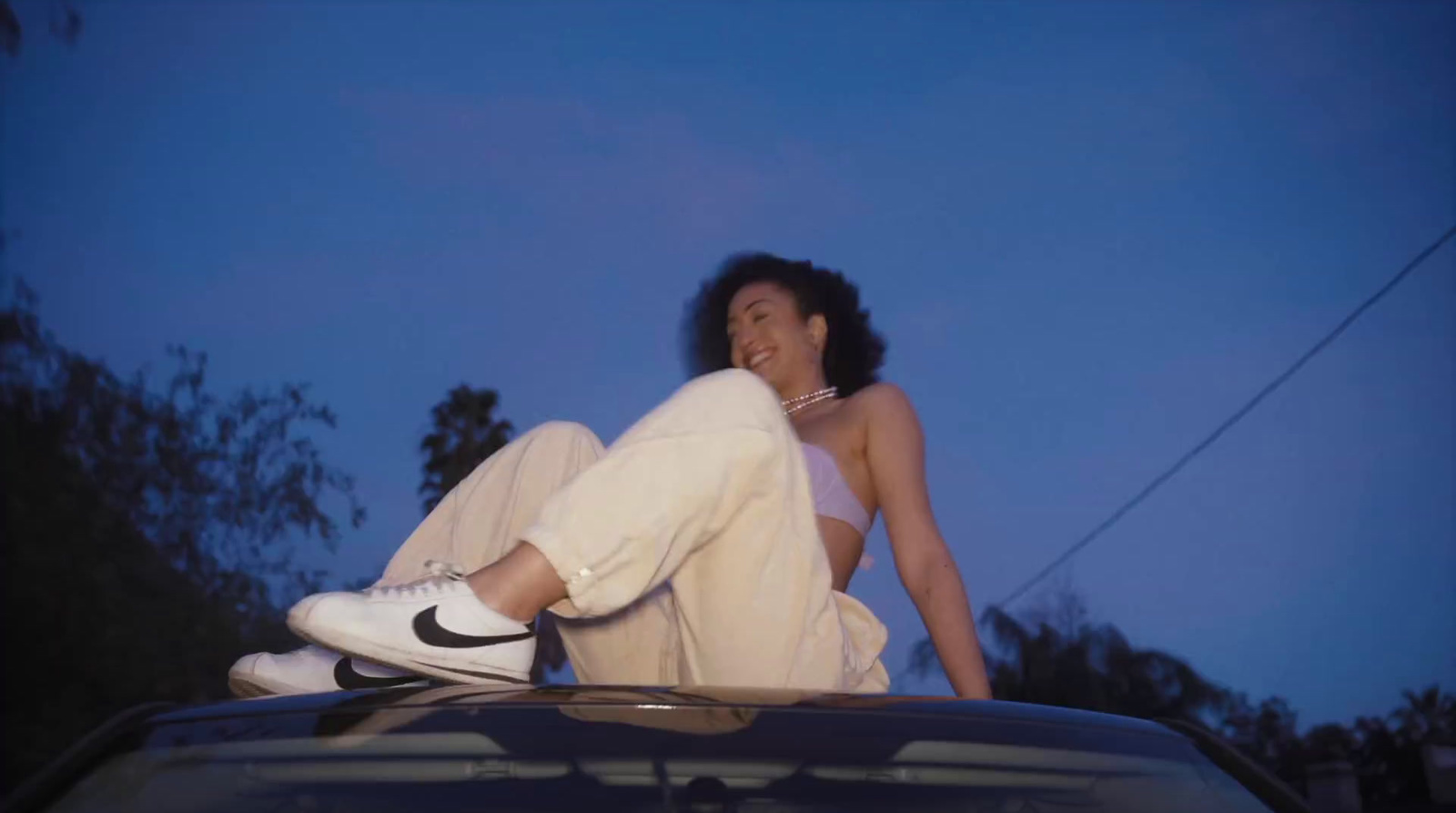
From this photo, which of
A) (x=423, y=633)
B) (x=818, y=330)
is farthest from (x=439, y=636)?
(x=818, y=330)

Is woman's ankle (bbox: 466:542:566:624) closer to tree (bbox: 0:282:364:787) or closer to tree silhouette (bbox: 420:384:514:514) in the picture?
tree (bbox: 0:282:364:787)

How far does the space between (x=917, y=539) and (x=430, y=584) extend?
4.55 ft

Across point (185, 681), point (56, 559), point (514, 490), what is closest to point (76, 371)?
point (56, 559)

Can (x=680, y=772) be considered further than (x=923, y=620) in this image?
No

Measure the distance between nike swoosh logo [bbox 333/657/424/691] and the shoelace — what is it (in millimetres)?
126

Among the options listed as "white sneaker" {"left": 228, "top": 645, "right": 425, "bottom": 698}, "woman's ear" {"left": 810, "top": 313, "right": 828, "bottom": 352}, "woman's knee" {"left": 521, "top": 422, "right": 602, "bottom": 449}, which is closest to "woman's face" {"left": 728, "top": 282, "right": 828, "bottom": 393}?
"woman's ear" {"left": 810, "top": 313, "right": 828, "bottom": 352}

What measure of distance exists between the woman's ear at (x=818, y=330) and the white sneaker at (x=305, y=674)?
208 centimetres

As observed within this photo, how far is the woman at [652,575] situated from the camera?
7.64 ft

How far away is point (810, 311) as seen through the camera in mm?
4469

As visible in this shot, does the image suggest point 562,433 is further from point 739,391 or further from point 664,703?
point 664,703

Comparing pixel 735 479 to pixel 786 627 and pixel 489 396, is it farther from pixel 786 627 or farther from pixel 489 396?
pixel 489 396

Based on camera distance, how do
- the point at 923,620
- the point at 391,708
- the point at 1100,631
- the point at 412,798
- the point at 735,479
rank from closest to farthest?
the point at 412,798
the point at 391,708
the point at 735,479
the point at 923,620
the point at 1100,631

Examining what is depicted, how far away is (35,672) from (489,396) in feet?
53.2

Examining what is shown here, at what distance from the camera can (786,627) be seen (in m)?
2.64
